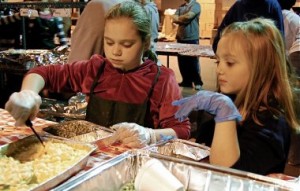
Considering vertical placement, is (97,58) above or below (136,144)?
above

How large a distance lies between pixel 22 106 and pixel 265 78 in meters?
0.77

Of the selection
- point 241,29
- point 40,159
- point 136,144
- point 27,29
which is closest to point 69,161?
point 40,159

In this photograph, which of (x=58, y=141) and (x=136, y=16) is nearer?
(x=58, y=141)

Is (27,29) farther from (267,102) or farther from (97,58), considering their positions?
(267,102)

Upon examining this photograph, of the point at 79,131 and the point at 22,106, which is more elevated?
the point at 22,106

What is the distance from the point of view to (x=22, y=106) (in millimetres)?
1040

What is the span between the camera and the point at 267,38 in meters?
1.30

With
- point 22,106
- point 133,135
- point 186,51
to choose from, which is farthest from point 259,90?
point 186,51

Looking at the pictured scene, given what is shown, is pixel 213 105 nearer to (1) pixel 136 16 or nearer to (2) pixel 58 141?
(2) pixel 58 141

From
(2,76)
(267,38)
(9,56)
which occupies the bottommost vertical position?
(2,76)

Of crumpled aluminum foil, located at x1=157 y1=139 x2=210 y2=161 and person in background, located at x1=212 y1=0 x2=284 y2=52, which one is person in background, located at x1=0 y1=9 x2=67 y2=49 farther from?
crumpled aluminum foil, located at x1=157 y1=139 x2=210 y2=161

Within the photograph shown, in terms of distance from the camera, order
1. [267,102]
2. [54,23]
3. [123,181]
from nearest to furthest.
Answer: [123,181] < [267,102] < [54,23]

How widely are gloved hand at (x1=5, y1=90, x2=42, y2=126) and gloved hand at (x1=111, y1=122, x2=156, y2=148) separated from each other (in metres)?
0.25

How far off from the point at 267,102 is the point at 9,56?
87.3 inches
